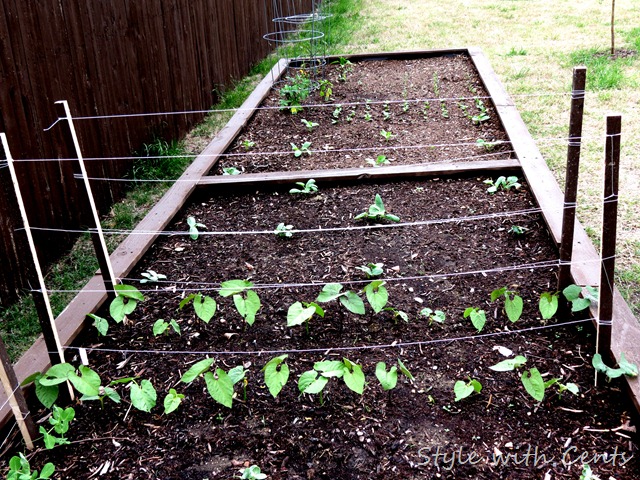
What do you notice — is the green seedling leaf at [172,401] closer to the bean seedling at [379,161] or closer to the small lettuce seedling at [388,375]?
the small lettuce seedling at [388,375]

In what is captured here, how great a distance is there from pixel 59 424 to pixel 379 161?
2843 millimetres

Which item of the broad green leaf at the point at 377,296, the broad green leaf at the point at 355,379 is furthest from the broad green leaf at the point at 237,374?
the broad green leaf at the point at 377,296

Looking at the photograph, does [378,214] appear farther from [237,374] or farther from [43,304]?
[43,304]

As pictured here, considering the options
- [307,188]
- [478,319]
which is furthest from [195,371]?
[307,188]

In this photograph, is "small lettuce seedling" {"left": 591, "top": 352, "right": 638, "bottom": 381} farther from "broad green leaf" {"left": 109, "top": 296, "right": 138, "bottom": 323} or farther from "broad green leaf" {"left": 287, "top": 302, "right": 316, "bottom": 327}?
"broad green leaf" {"left": 109, "top": 296, "right": 138, "bottom": 323}

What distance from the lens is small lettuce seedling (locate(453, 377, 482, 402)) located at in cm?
233

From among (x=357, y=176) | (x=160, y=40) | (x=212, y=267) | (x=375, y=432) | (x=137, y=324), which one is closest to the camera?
(x=375, y=432)

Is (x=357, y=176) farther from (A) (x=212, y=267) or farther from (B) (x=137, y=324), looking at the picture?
(B) (x=137, y=324)

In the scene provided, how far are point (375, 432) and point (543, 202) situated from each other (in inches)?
78.5

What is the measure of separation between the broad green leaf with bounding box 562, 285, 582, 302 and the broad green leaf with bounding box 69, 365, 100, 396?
194cm

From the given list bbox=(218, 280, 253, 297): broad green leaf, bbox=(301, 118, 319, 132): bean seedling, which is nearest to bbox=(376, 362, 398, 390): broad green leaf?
bbox=(218, 280, 253, 297): broad green leaf

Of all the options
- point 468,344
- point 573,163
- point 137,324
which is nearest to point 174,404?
point 137,324

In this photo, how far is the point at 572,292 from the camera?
2.71 m

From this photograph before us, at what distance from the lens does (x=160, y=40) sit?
17.9ft
